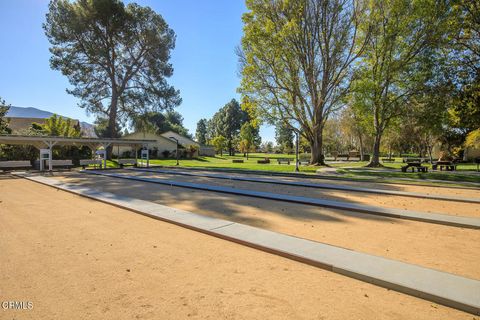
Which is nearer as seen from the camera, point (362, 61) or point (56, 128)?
point (362, 61)

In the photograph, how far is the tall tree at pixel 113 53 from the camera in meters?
27.0


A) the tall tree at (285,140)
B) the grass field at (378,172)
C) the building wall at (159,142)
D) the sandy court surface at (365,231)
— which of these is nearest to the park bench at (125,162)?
the grass field at (378,172)

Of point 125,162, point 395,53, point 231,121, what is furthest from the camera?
point 231,121

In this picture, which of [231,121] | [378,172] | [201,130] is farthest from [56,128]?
[201,130]

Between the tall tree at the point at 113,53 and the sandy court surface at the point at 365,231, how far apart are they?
1025 inches

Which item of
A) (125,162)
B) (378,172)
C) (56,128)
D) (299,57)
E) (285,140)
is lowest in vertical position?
(378,172)

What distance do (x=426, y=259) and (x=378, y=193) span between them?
6842 millimetres

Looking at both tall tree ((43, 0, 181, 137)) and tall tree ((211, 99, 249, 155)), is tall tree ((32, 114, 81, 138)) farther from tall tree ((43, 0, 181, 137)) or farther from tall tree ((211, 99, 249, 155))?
tall tree ((211, 99, 249, 155))

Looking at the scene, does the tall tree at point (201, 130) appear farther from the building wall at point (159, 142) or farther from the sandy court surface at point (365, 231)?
the sandy court surface at point (365, 231)

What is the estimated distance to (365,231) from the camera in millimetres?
5676

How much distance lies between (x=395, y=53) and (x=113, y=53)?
29.0 metres

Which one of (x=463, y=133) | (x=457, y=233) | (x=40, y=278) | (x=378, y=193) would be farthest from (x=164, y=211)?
(x=463, y=133)

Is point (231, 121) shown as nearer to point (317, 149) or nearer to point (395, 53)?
point (317, 149)

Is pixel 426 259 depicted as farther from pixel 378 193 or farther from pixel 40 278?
pixel 378 193
